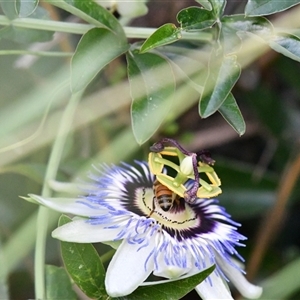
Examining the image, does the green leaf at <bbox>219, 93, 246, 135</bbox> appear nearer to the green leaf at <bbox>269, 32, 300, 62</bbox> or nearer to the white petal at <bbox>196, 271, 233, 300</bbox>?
the green leaf at <bbox>269, 32, 300, 62</bbox>

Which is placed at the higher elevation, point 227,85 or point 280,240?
point 227,85

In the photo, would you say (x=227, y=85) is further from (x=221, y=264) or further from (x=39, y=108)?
(x=39, y=108)

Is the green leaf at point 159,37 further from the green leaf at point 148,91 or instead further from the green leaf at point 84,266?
the green leaf at point 84,266

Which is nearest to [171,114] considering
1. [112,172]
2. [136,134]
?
[112,172]

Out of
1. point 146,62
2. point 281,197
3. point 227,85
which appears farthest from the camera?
point 281,197

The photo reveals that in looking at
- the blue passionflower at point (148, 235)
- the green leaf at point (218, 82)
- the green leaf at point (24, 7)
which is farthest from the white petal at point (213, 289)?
the green leaf at point (24, 7)

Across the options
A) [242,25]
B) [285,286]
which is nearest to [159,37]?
[242,25]
